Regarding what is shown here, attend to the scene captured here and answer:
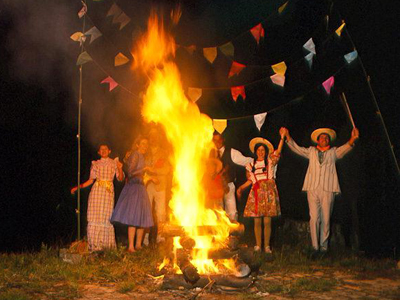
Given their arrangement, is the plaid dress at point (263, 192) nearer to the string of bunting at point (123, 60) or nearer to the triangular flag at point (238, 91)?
the triangular flag at point (238, 91)

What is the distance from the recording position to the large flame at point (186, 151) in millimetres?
6680

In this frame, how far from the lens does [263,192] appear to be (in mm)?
8828

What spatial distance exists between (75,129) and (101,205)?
68.2 inches

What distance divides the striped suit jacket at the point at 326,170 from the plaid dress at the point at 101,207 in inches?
138

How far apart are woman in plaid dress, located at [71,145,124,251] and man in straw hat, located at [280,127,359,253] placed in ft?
10.5

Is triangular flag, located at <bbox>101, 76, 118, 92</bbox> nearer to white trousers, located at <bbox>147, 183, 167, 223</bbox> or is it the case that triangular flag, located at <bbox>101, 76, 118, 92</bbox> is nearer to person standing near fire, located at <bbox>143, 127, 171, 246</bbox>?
person standing near fire, located at <bbox>143, 127, 171, 246</bbox>

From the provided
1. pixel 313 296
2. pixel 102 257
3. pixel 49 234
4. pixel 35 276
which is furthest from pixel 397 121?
pixel 49 234

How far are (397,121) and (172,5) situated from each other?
443 centimetres

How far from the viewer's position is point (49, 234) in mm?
9359

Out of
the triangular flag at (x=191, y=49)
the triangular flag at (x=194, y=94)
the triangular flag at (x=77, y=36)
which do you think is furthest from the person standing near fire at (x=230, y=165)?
the triangular flag at (x=77, y=36)

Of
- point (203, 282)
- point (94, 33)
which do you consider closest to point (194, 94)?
point (94, 33)

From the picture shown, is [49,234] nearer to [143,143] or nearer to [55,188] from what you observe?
[55,188]

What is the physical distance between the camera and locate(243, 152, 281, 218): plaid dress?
8.74 m

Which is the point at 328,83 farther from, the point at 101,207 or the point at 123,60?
the point at 101,207
